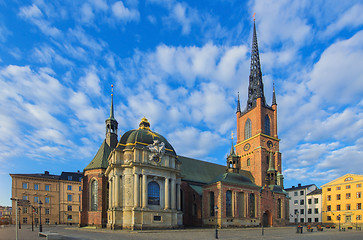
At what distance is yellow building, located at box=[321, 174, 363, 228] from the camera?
208ft

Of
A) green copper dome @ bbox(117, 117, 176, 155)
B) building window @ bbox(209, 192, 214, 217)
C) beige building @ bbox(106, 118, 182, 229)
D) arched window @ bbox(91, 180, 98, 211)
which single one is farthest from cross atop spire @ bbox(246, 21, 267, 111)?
arched window @ bbox(91, 180, 98, 211)

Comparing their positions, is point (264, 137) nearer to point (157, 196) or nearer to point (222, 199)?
point (222, 199)

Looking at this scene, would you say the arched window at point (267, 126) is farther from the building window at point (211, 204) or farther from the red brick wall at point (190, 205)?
the red brick wall at point (190, 205)

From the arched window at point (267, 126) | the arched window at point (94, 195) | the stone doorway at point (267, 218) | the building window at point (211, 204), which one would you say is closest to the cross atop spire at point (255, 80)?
the arched window at point (267, 126)

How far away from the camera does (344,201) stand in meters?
67.1

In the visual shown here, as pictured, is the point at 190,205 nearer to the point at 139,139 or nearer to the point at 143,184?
the point at 143,184

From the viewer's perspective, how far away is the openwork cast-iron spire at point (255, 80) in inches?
2896

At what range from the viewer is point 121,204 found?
3988 centimetres

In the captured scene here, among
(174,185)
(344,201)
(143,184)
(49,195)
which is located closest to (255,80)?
(344,201)

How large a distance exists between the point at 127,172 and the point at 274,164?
1725 inches

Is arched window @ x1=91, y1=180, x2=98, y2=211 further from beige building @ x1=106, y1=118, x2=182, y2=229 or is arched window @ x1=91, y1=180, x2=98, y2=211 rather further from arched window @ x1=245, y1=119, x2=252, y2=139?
arched window @ x1=245, y1=119, x2=252, y2=139

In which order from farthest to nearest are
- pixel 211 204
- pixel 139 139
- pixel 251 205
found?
pixel 251 205, pixel 211 204, pixel 139 139

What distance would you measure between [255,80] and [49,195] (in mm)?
68734

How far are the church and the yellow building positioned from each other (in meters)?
18.4
